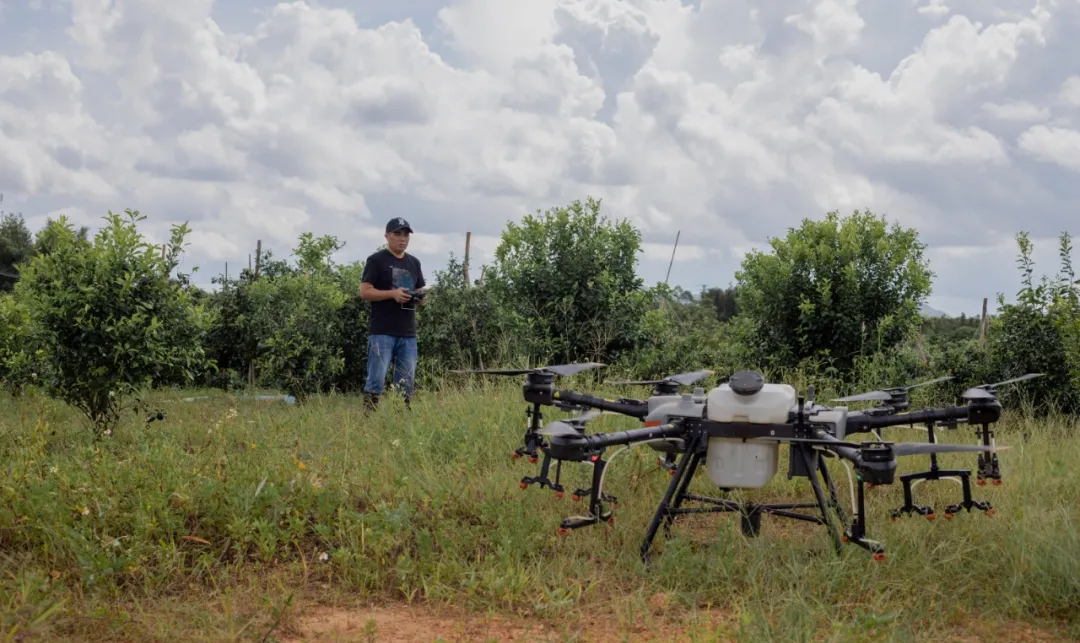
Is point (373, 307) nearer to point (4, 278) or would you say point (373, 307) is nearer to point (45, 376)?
point (45, 376)

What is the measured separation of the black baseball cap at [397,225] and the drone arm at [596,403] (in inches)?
177

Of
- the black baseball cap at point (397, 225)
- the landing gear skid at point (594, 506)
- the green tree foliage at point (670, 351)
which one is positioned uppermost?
the black baseball cap at point (397, 225)

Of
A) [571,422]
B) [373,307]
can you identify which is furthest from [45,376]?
[571,422]

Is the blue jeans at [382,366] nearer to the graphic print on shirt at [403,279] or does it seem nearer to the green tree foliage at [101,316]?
the graphic print on shirt at [403,279]

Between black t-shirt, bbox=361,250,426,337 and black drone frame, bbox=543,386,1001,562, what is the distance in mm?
4388

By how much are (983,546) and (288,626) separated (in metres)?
3.47

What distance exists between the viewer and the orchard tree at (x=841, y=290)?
408 inches

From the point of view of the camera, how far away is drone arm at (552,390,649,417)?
177 inches

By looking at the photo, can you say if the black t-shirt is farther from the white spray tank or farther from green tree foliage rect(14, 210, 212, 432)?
the white spray tank

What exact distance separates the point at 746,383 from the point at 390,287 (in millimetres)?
5035

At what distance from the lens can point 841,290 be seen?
10.5m

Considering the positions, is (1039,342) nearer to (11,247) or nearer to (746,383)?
(746,383)

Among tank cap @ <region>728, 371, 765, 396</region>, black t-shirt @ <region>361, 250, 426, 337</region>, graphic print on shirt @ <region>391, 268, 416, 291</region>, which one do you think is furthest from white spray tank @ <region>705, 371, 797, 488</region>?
graphic print on shirt @ <region>391, 268, 416, 291</region>

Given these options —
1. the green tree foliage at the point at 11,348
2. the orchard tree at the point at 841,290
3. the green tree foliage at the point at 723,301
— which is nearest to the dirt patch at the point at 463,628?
the orchard tree at the point at 841,290
